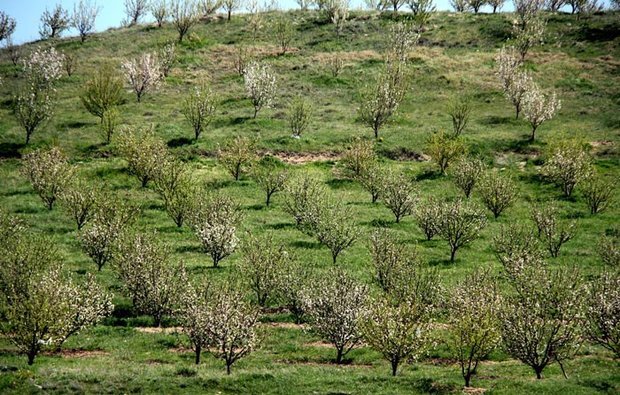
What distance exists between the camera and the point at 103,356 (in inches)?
1340

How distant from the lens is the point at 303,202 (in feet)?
184

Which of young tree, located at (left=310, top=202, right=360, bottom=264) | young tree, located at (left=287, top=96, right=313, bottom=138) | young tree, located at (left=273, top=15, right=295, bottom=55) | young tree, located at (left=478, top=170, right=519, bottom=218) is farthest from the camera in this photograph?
young tree, located at (left=273, top=15, right=295, bottom=55)

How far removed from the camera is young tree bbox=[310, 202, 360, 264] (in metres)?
47.5

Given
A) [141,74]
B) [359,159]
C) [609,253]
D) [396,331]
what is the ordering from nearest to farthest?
[396,331], [609,253], [359,159], [141,74]

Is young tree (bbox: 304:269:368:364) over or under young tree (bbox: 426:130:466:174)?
under

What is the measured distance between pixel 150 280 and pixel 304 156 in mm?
38448

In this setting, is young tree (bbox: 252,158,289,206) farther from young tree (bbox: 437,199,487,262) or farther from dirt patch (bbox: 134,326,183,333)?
dirt patch (bbox: 134,326,183,333)

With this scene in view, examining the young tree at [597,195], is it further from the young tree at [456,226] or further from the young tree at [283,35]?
the young tree at [283,35]

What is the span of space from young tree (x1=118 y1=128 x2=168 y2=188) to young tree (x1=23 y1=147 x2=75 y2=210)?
6667 millimetres

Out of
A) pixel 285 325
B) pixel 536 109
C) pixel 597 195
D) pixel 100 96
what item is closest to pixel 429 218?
pixel 285 325

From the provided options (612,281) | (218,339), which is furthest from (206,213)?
(612,281)

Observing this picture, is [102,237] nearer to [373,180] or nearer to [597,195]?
[373,180]

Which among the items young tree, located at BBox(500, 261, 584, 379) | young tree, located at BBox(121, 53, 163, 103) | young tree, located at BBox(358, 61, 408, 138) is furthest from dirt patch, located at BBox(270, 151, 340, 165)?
young tree, located at BBox(500, 261, 584, 379)

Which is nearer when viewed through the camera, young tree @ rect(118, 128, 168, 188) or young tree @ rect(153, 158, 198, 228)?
young tree @ rect(153, 158, 198, 228)
